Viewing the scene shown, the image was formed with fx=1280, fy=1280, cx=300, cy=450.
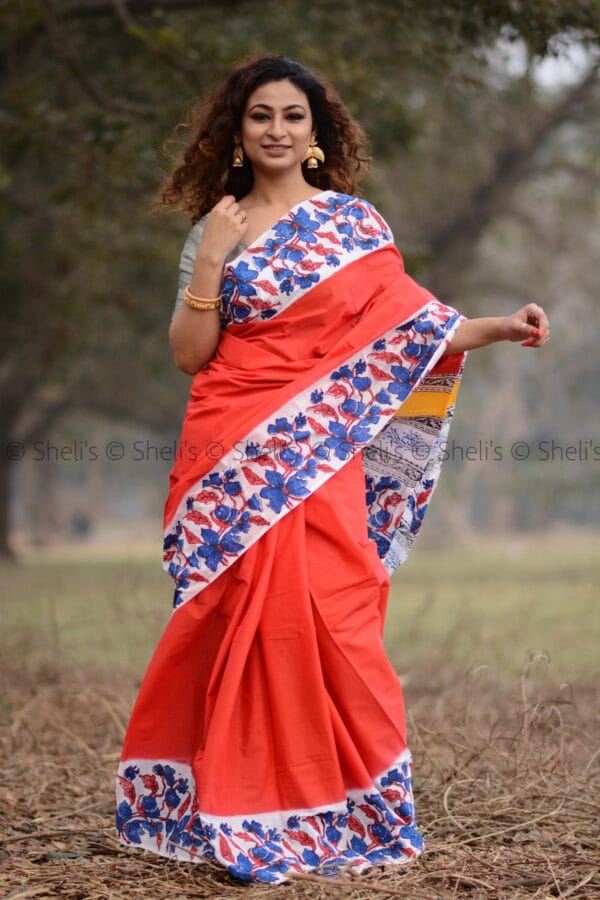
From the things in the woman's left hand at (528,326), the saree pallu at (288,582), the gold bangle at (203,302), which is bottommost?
the saree pallu at (288,582)

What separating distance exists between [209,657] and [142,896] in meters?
0.59

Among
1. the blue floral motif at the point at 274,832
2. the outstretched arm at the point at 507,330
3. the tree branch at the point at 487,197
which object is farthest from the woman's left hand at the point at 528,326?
the tree branch at the point at 487,197

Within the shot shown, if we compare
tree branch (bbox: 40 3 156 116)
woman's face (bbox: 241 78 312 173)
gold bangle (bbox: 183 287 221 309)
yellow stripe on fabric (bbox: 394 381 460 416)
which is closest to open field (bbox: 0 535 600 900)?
yellow stripe on fabric (bbox: 394 381 460 416)

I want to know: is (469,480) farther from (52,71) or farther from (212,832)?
(212,832)

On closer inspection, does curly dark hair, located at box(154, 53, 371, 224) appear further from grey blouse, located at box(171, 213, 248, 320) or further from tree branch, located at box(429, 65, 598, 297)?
tree branch, located at box(429, 65, 598, 297)

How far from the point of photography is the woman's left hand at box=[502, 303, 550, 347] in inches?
124

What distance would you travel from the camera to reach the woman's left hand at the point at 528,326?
314 centimetres

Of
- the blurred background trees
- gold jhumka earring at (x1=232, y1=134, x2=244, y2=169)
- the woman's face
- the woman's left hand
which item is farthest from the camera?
the blurred background trees

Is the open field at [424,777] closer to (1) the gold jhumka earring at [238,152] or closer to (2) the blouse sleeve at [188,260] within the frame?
(2) the blouse sleeve at [188,260]

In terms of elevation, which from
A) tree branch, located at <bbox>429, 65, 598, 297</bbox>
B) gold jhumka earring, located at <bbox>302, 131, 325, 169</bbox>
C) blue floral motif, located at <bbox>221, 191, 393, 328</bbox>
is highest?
tree branch, located at <bbox>429, 65, 598, 297</bbox>

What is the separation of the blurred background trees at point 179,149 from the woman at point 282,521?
1.83ft

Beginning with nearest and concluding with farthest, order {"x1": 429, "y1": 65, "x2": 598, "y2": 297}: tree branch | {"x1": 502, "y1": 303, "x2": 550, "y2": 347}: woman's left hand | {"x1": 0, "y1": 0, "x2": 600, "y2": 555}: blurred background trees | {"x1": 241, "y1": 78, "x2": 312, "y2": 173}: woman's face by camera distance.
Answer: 1. {"x1": 502, "y1": 303, "x2": 550, "y2": 347}: woman's left hand
2. {"x1": 241, "y1": 78, "x2": 312, "y2": 173}: woman's face
3. {"x1": 0, "y1": 0, "x2": 600, "y2": 555}: blurred background trees
4. {"x1": 429, "y1": 65, "x2": 598, "y2": 297}: tree branch

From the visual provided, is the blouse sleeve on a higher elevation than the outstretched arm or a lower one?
higher

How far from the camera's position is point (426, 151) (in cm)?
1370
